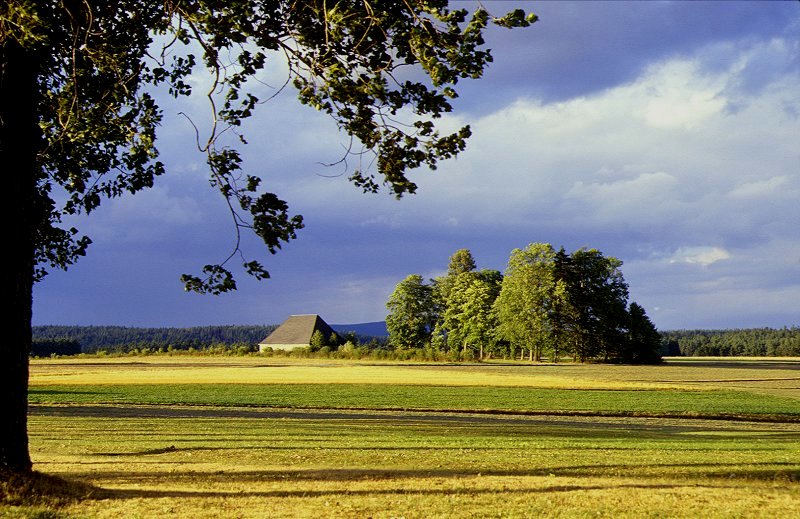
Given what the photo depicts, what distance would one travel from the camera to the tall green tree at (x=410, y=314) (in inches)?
3730

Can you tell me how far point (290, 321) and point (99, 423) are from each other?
109 metres

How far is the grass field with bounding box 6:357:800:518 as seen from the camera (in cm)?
911

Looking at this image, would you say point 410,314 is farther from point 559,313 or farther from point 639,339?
point 639,339

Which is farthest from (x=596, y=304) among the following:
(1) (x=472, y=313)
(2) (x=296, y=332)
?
(2) (x=296, y=332)

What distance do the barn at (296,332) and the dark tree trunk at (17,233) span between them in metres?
109

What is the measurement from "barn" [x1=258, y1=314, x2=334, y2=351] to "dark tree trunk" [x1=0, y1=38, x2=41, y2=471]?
10924 centimetres

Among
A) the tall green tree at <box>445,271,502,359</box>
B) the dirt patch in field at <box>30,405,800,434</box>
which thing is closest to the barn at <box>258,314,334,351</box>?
the tall green tree at <box>445,271,502,359</box>

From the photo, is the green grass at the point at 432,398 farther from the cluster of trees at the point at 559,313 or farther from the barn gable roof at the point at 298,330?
the barn gable roof at the point at 298,330

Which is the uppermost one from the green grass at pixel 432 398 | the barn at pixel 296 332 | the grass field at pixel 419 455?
the barn at pixel 296 332

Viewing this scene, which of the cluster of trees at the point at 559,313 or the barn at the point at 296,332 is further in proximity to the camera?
the barn at the point at 296,332

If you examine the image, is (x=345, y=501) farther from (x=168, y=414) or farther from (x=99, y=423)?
(x=168, y=414)

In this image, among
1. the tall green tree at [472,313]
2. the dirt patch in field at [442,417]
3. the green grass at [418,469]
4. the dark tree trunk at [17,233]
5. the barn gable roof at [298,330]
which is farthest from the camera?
the barn gable roof at [298,330]

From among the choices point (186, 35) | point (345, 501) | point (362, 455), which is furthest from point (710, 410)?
point (186, 35)

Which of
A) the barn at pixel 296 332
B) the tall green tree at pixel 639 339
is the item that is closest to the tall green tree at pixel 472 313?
the tall green tree at pixel 639 339
